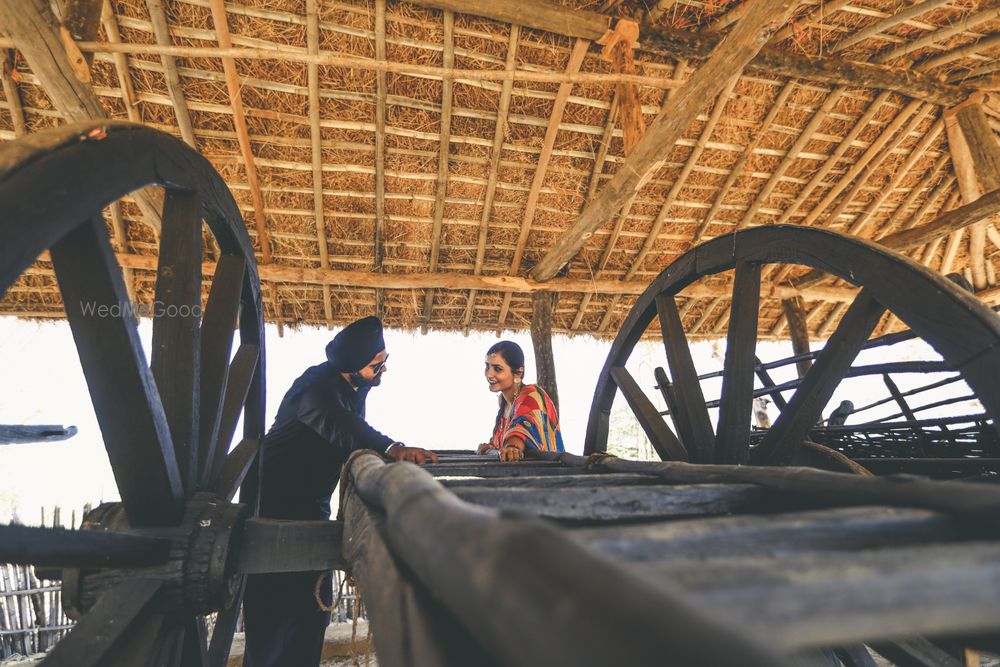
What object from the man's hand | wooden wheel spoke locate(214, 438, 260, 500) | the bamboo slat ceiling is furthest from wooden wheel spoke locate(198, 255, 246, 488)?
the bamboo slat ceiling

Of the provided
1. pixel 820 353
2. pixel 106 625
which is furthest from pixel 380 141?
pixel 106 625

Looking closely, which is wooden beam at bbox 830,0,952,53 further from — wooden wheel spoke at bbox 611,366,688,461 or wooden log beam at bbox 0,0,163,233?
wooden log beam at bbox 0,0,163,233

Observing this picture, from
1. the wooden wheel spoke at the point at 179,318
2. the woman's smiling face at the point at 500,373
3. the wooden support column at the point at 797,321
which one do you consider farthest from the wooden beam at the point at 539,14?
the wooden support column at the point at 797,321

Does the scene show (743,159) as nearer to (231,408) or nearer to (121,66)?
(231,408)

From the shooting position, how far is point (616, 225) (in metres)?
6.20

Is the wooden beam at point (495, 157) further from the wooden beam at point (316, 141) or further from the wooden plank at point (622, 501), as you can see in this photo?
the wooden plank at point (622, 501)

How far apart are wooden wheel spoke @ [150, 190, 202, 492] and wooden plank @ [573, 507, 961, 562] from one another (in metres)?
1.51

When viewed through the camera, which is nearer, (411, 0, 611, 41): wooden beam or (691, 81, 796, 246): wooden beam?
(411, 0, 611, 41): wooden beam

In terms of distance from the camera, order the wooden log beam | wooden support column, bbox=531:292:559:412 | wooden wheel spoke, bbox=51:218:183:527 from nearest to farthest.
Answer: wooden wheel spoke, bbox=51:218:183:527 → the wooden log beam → wooden support column, bbox=531:292:559:412

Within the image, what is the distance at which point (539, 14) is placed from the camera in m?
3.73

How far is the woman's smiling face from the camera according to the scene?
3738 mm

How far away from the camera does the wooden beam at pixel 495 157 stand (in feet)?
13.8

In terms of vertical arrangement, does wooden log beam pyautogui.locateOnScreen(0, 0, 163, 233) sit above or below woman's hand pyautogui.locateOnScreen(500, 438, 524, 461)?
above

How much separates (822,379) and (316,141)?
15.5 ft
